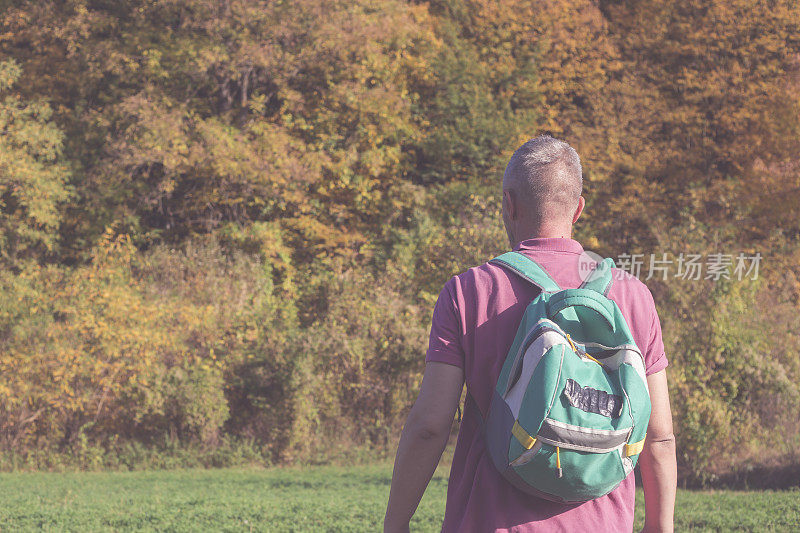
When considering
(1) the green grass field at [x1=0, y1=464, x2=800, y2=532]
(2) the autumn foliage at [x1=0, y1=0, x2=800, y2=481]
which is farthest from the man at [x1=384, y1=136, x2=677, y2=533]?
(2) the autumn foliage at [x1=0, y1=0, x2=800, y2=481]

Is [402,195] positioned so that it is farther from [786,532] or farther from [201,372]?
[786,532]

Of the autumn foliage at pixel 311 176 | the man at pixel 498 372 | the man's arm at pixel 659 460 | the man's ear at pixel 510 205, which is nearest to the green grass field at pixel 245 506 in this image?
the autumn foliage at pixel 311 176

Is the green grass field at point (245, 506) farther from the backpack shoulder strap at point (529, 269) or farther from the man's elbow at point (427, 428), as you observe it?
the backpack shoulder strap at point (529, 269)

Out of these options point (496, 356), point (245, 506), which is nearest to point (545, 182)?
point (496, 356)

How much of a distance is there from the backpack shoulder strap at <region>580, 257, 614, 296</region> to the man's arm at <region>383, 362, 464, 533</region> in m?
0.39

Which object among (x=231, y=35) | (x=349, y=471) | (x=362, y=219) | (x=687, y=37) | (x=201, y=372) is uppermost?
(x=687, y=37)

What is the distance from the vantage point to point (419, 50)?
25469 mm

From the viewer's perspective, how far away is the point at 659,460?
2309 mm

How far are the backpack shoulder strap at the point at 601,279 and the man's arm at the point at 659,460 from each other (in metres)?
0.32

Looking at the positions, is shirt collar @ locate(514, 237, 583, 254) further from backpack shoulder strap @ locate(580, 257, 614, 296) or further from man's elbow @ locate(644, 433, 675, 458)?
man's elbow @ locate(644, 433, 675, 458)

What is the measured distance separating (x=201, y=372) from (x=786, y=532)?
10953 mm

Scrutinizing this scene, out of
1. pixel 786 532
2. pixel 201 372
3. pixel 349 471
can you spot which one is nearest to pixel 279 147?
pixel 201 372

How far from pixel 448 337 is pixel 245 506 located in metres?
8.37

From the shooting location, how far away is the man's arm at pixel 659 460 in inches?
90.4
